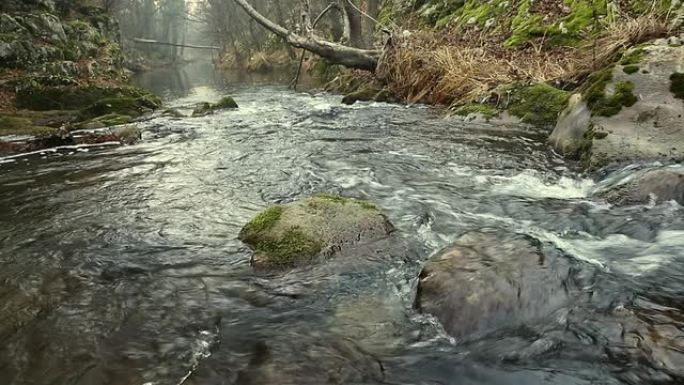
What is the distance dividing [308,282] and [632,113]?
4714mm

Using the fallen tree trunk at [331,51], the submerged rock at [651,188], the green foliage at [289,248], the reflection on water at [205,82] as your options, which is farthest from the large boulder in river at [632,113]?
the reflection on water at [205,82]

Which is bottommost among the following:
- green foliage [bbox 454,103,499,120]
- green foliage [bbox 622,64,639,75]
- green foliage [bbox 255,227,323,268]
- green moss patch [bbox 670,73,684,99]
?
green foliage [bbox 255,227,323,268]

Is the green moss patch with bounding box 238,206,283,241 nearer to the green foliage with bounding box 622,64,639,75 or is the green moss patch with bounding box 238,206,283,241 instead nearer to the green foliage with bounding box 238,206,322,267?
the green foliage with bounding box 238,206,322,267

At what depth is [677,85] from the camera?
19.6ft

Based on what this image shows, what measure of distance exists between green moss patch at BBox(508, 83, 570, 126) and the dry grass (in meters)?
0.64

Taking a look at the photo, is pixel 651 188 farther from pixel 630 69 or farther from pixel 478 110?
pixel 478 110

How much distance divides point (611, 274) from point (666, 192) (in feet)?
5.72

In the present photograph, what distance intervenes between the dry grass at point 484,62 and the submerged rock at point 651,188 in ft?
12.9

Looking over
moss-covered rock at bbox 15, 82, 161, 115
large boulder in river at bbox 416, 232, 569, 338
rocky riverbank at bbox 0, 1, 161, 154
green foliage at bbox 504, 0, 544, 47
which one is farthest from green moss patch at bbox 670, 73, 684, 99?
moss-covered rock at bbox 15, 82, 161, 115

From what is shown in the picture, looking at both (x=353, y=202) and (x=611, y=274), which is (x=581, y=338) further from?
(x=353, y=202)

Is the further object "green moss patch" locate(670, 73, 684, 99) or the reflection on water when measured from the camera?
the reflection on water

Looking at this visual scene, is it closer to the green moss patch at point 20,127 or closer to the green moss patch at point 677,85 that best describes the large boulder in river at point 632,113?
the green moss patch at point 677,85

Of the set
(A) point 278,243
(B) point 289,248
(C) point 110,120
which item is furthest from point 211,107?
(B) point 289,248

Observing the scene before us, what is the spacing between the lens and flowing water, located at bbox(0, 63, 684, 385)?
2693 mm
